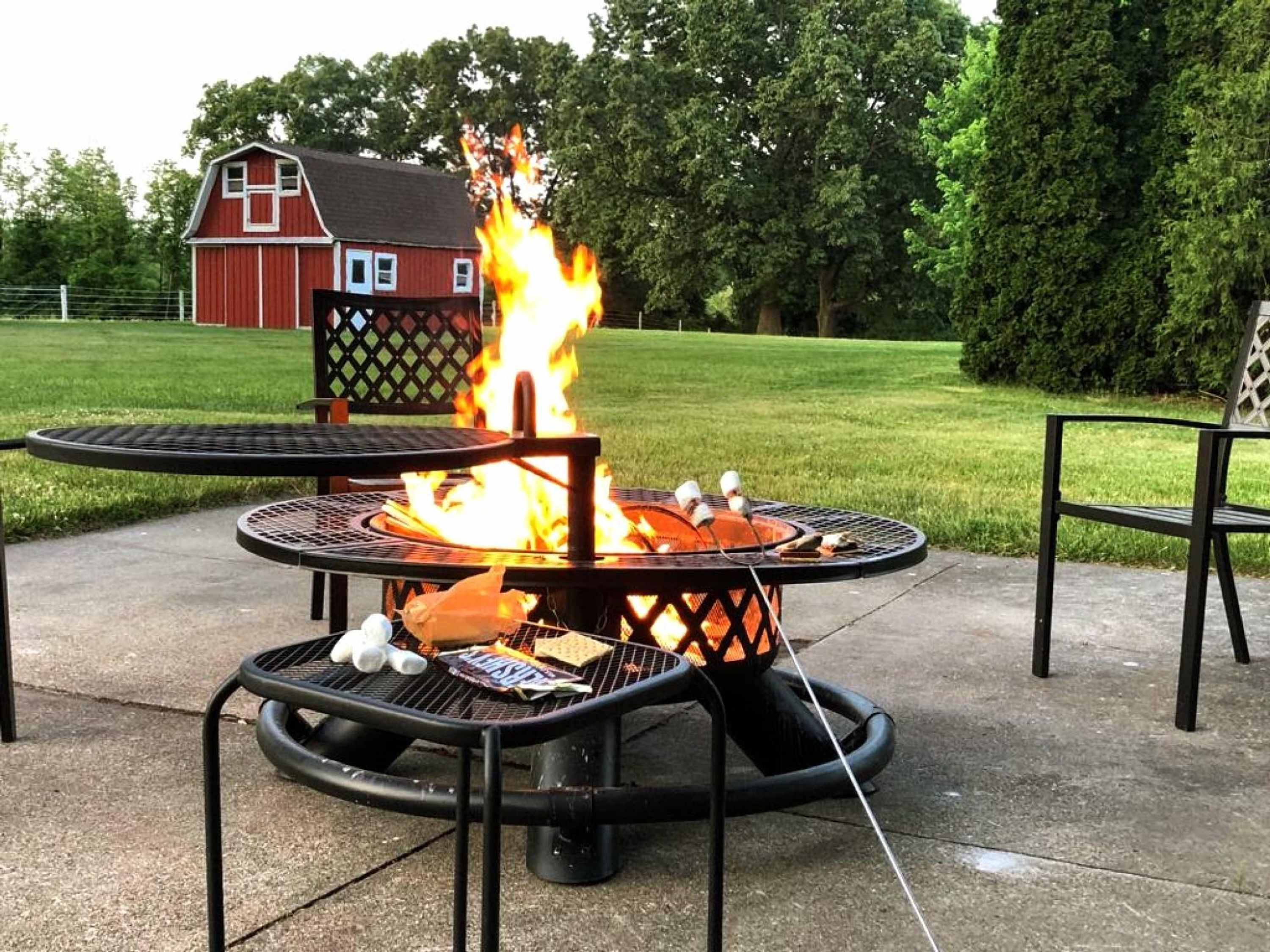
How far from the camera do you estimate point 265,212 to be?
30.0 m

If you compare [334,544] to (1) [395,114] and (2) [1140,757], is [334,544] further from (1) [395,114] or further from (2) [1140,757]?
(1) [395,114]

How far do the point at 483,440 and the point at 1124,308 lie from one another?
1253 cm

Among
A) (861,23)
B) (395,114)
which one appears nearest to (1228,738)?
(861,23)

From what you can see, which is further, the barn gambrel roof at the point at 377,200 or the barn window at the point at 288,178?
the barn window at the point at 288,178

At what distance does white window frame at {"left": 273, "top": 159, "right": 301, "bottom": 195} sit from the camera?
2971 cm

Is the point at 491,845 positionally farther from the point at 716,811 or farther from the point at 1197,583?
the point at 1197,583

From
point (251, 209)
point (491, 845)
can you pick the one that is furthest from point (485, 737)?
point (251, 209)

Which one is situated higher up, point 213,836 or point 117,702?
point 213,836

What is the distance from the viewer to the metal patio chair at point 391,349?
423 centimetres

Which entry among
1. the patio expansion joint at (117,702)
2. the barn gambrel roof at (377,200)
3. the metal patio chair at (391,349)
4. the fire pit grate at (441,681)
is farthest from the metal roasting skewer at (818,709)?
the barn gambrel roof at (377,200)

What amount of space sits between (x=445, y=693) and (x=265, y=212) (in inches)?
1197

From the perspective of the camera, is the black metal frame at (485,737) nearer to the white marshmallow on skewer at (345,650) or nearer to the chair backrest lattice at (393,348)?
the white marshmallow on skewer at (345,650)

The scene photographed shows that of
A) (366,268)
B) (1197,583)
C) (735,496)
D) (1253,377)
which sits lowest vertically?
(1197,583)

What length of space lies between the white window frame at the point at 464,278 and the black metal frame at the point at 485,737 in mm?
31233
